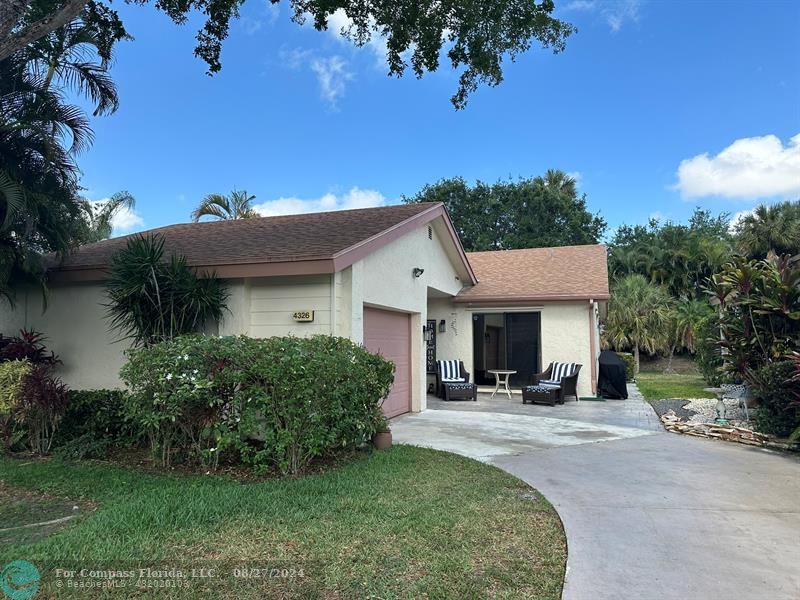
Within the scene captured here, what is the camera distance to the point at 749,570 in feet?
11.3

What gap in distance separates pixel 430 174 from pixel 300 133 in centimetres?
1980

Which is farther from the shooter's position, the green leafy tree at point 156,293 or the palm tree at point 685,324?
the palm tree at point 685,324

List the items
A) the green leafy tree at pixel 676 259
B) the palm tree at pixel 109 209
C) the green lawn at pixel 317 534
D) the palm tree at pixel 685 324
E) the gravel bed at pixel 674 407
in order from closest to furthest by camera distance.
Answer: the green lawn at pixel 317 534
the gravel bed at pixel 674 407
the palm tree at pixel 109 209
the palm tree at pixel 685 324
the green leafy tree at pixel 676 259

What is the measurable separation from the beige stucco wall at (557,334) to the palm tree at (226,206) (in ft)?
35.2

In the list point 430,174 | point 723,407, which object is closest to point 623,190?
point 430,174

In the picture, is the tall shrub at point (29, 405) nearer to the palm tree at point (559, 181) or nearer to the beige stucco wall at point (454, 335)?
the beige stucco wall at point (454, 335)

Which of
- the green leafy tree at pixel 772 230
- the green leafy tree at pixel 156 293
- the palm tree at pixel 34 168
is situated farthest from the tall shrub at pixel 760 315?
the green leafy tree at pixel 772 230

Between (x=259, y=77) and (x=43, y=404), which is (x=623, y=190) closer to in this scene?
(x=259, y=77)

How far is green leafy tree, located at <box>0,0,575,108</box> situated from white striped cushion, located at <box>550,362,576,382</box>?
25.3 ft

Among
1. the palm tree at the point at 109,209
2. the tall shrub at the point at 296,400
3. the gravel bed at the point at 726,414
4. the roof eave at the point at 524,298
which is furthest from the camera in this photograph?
the palm tree at the point at 109,209

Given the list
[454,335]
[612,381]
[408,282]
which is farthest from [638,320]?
[408,282]

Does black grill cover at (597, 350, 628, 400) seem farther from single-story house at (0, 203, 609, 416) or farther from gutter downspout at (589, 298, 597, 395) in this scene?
single-story house at (0, 203, 609, 416)

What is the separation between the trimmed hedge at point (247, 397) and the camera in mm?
5375

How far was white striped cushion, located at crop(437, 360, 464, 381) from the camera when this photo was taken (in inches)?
535
